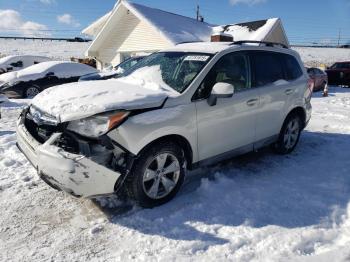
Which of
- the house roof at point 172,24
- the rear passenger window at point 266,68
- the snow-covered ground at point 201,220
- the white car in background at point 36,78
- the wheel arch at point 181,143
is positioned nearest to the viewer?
the snow-covered ground at point 201,220

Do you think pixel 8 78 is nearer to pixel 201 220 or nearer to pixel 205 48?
pixel 205 48

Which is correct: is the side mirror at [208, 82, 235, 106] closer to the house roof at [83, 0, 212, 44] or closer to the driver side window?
the driver side window

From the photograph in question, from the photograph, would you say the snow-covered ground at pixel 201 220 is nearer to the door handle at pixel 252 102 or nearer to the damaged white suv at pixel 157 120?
the damaged white suv at pixel 157 120

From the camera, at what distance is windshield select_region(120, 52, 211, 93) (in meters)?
4.39

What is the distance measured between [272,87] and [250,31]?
51.7 feet

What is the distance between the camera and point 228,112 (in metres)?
4.59

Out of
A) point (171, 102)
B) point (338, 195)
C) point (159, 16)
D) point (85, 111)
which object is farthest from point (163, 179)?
point (159, 16)

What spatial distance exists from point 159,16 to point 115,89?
1555 centimetres

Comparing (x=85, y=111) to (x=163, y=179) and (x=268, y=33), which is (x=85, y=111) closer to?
(x=163, y=179)

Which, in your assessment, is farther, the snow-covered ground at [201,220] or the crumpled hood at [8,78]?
the crumpled hood at [8,78]

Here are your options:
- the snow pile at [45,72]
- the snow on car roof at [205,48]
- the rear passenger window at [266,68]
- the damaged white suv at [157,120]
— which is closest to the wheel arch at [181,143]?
the damaged white suv at [157,120]

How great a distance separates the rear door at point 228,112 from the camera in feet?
14.2

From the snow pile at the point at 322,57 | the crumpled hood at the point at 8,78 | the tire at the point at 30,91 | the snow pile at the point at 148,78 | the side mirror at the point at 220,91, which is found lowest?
the snow pile at the point at 322,57

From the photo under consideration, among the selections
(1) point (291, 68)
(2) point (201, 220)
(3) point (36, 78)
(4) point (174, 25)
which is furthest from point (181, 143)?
(4) point (174, 25)
